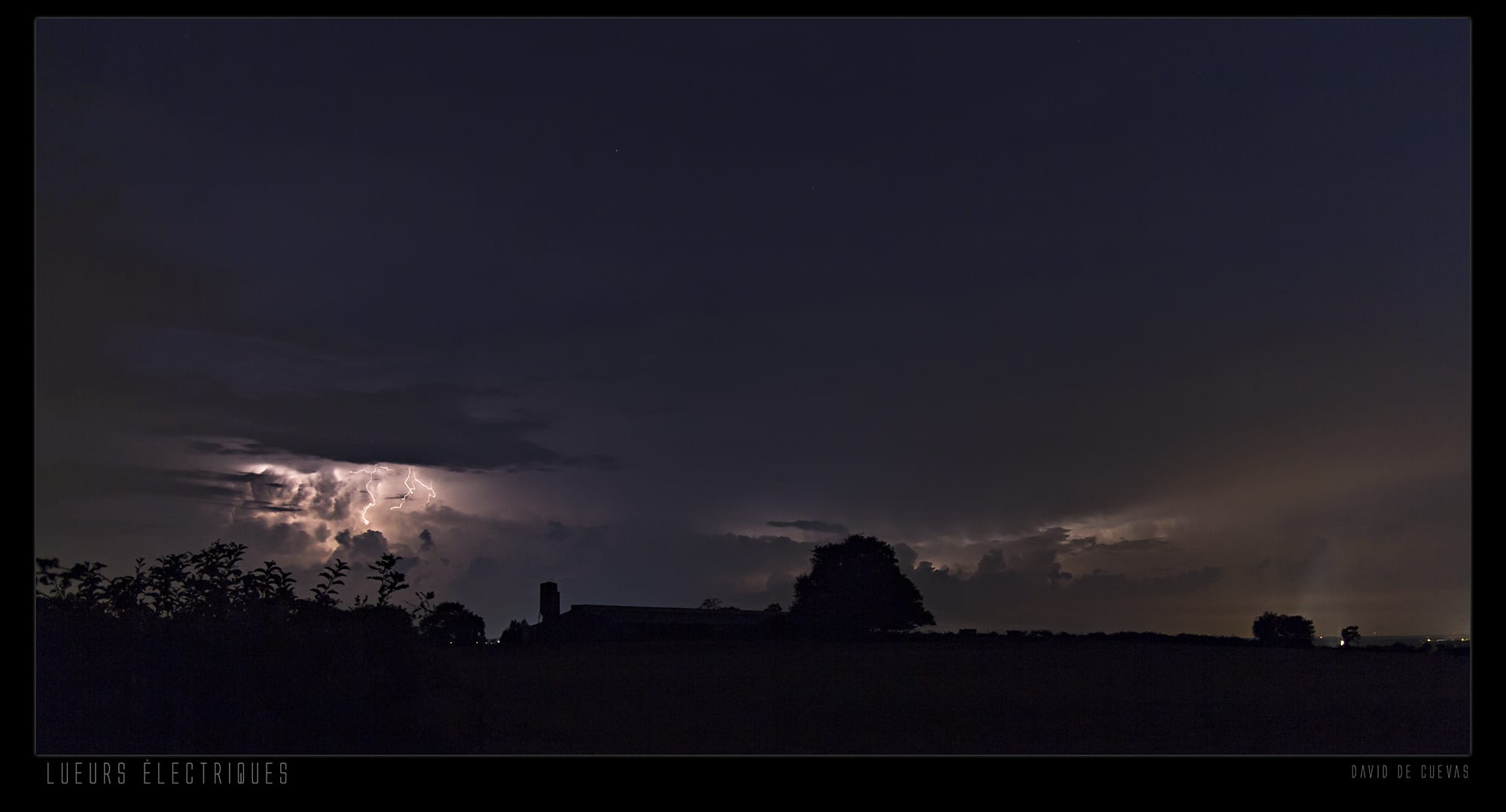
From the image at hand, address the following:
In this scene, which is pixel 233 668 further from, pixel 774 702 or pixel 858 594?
pixel 858 594

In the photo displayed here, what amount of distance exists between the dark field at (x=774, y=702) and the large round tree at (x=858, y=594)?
529 inches

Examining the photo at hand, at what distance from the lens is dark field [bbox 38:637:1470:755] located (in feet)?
44.9

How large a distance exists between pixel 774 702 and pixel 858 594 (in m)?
33.6

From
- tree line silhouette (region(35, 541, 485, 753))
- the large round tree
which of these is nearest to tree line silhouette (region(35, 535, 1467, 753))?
tree line silhouette (region(35, 541, 485, 753))

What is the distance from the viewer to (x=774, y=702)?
25.6 m

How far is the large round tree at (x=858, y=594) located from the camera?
57438 mm

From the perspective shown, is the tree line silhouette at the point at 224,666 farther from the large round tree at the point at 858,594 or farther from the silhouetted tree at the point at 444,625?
the large round tree at the point at 858,594

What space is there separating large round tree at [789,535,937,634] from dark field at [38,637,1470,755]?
13.4m

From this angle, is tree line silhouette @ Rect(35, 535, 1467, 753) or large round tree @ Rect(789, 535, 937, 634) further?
large round tree @ Rect(789, 535, 937, 634)

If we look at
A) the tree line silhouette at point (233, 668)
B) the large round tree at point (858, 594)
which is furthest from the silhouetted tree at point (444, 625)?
the large round tree at point (858, 594)

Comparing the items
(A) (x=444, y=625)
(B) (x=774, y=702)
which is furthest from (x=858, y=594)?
(A) (x=444, y=625)

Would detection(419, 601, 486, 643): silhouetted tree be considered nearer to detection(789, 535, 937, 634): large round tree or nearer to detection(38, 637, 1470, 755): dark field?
detection(38, 637, 1470, 755): dark field

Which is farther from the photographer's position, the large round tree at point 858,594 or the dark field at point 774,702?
the large round tree at point 858,594
